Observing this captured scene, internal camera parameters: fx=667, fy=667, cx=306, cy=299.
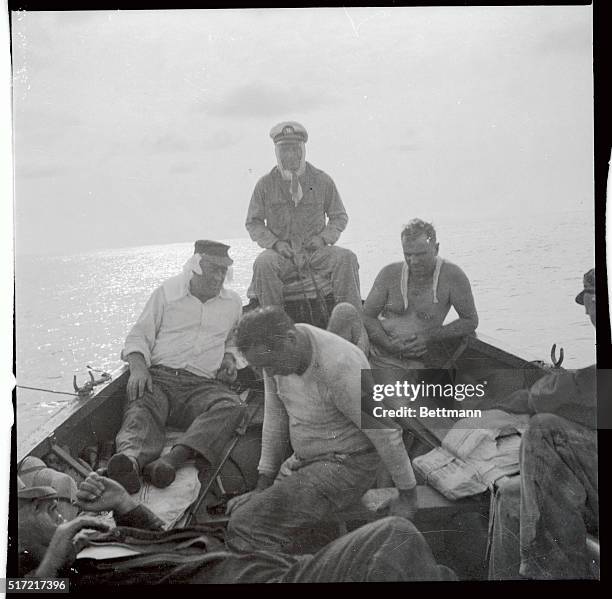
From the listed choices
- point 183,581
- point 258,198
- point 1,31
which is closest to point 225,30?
point 258,198

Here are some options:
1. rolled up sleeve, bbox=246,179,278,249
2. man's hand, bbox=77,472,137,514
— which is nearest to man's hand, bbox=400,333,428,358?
rolled up sleeve, bbox=246,179,278,249

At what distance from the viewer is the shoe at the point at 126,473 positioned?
3.56 metres

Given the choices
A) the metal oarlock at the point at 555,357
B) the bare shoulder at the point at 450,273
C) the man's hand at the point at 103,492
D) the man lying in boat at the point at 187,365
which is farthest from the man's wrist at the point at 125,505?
the metal oarlock at the point at 555,357

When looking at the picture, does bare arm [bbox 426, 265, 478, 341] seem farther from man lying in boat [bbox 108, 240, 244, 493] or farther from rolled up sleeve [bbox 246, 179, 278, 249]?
man lying in boat [bbox 108, 240, 244, 493]

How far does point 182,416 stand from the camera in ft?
12.0

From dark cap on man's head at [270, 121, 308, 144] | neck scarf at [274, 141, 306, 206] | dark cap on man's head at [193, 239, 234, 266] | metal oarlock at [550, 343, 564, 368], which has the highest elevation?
dark cap on man's head at [270, 121, 308, 144]

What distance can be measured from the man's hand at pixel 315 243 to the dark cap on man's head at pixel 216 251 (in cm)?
44

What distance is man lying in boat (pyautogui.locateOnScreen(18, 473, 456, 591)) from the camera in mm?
3574

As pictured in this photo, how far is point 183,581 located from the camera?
361 centimetres

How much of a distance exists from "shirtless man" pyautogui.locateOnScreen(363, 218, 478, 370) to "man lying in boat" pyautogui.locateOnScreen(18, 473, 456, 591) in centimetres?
96

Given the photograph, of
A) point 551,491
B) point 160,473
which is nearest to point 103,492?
point 160,473

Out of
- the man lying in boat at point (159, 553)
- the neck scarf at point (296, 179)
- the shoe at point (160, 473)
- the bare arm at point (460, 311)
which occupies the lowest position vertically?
the man lying in boat at point (159, 553)

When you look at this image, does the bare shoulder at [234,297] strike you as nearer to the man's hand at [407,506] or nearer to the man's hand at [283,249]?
the man's hand at [283,249]

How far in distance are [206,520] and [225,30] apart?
8.75ft
